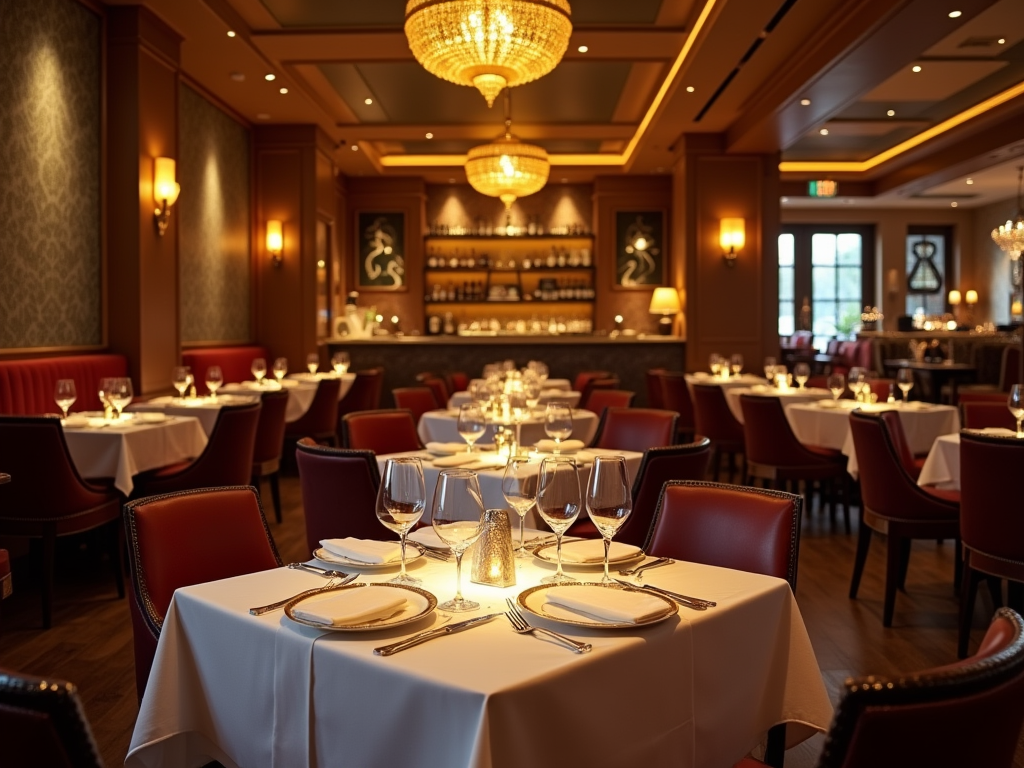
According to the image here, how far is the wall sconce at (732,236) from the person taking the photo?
37.1 feet

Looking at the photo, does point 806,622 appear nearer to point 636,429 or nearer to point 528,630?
point 636,429

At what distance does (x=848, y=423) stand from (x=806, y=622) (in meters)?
1.91

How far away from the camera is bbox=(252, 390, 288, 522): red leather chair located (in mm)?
6137

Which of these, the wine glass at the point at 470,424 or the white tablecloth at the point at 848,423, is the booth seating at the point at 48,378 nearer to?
the wine glass at the point at 470,424

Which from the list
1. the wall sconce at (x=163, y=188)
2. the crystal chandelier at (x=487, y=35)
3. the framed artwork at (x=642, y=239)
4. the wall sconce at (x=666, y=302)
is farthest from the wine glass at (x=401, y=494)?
the framed artwork at (x=642, y=239)

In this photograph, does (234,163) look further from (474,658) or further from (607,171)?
(474,658)

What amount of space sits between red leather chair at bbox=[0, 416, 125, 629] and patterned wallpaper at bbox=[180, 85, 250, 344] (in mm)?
3967

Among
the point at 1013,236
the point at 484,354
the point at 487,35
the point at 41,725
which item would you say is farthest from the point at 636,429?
the point at 1013,236

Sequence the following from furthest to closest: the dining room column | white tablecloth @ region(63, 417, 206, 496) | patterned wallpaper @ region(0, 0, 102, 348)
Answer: the dining room column → patterned wallpaper @ region(0, 0, 102, 348) → white tablecloth @ region(63, 417, 206, 496)

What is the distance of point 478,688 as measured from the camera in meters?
1.33

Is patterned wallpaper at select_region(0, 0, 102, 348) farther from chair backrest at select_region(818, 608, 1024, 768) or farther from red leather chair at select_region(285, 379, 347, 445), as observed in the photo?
chair backrest at select_region(818, 608, 1024, 768)

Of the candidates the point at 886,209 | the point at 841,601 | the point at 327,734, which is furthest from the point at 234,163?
the point at 886,209

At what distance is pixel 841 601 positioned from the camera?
14.9 feet

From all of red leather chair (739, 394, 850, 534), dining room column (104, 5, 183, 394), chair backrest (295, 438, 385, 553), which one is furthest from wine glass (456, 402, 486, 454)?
dining room column (104, 5, 183, 394)
